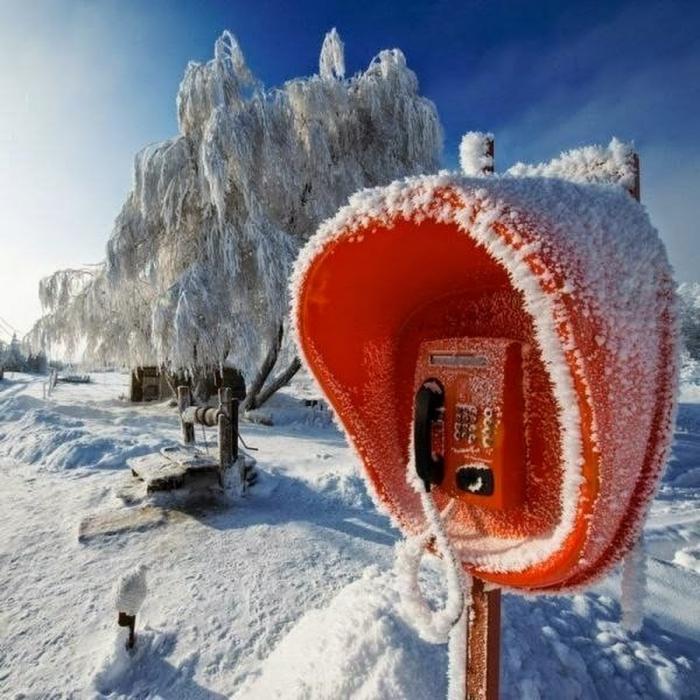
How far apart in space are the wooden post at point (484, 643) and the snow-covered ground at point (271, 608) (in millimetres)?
583

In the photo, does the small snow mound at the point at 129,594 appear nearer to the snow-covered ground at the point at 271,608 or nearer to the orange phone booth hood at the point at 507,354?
the snow-covered ground at the point at 271,608

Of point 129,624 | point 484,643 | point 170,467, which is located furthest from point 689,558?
point 170,467

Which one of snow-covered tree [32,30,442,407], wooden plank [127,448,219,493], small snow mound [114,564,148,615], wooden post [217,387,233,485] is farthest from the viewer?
snow-covered tree [32,30,442,407]

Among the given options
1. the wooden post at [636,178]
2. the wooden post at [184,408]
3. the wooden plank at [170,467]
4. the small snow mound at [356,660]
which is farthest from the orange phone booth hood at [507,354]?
the wooden post at [184,408]

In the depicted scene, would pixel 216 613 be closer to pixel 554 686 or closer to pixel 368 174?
pixel 554 686

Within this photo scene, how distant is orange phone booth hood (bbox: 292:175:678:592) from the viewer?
1.91 ft

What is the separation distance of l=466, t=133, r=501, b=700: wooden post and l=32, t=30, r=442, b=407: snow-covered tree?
264 inches

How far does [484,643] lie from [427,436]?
0.53 m

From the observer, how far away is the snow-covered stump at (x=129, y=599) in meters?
2.03

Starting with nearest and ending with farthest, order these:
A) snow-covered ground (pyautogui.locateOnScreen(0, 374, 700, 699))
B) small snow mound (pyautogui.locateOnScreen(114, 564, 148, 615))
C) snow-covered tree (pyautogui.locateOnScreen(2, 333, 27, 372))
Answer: snow-covered ground (pyautogui.locateOnScreen(0, 374, 700, 699)), small snow mound (pyautogui.locateOnScreen(114, 564, 148, 615)), snow-covered tree (pyautogui.locateOnScreen(2, 333, 27, 372))

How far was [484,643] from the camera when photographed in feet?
3.31

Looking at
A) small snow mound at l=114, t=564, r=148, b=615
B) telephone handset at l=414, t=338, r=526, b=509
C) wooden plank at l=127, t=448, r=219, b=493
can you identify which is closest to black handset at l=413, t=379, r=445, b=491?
telephone handset at l=414, t=338, r=526, b=509

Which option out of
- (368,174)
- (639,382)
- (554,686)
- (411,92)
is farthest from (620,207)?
(411,92)

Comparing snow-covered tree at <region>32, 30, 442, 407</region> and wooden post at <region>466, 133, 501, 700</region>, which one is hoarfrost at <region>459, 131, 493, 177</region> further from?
snow-covered tree at <region>32, 30, 442, 407</region>
